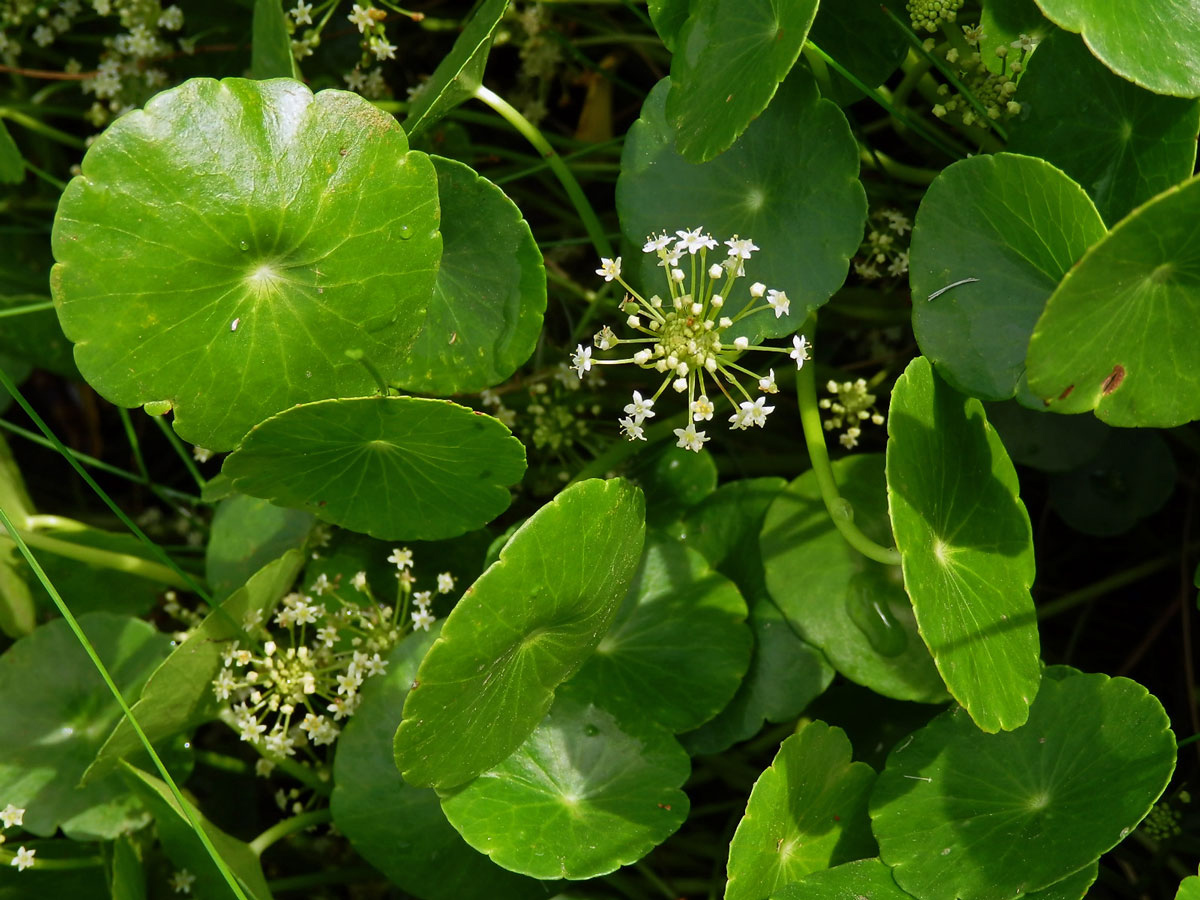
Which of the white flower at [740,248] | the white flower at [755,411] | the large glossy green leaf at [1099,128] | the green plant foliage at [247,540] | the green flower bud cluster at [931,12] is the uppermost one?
the green flower bud cluster at [931,12]

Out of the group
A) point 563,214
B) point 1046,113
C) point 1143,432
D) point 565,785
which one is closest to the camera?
point 1046,113

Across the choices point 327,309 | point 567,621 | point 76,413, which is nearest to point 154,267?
point 327,309

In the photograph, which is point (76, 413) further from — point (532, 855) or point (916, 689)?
point (916, 689)

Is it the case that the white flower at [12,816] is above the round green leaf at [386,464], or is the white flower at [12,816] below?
below

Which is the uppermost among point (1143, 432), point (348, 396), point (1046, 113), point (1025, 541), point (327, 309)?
point (1046, 113)

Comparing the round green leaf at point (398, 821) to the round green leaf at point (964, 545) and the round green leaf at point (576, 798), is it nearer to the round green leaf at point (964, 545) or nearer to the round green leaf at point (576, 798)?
the round green leaf at point (576, 798)

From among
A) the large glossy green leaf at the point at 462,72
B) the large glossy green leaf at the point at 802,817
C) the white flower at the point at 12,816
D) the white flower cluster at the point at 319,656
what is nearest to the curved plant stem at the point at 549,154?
the large glossy green leaf at the point at 462,72

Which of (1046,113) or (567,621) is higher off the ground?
(1046,113)

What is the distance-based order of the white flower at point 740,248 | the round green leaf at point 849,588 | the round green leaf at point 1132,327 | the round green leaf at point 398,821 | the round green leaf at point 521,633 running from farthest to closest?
the round green leaf at point 398,821 → the round green leaf at point 849,588 → the white flower at point 740,248 → the round green leaf at point 521,633 → the round green leaf at point 1132,327
